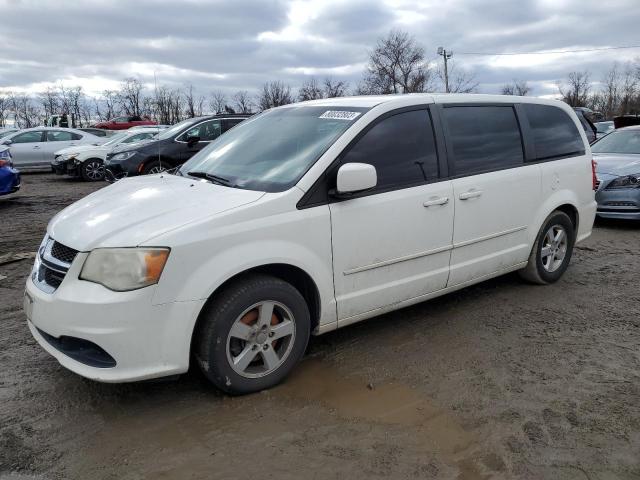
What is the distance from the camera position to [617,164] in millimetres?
8367

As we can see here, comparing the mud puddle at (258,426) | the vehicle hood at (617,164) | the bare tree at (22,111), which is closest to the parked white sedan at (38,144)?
the vehicle hood at (617,164)

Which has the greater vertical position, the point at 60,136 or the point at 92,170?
the point at 60,136

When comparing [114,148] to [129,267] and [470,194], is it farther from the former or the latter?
[129,267]

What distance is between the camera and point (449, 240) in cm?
→ 410

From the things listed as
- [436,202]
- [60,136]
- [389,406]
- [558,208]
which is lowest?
[389,406]

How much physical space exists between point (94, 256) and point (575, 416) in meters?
2.76

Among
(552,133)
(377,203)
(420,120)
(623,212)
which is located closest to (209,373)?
(377,203)

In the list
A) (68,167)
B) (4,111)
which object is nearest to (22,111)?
(4,111)

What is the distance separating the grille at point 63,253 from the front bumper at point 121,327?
88 millimetres

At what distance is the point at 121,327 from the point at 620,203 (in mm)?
7475

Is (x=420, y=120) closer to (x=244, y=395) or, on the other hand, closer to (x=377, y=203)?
(x=377, y=203)

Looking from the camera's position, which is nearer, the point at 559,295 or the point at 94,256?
the point at 94,256

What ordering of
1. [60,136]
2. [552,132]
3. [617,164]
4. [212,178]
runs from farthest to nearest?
[60,136] < [617,164] < [552,132] < [212,178]

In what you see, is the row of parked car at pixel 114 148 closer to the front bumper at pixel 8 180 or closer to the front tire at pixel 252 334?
the front bumper at pixel 8 180
